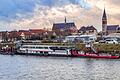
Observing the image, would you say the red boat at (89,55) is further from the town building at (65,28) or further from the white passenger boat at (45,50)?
the town building at (65,28)

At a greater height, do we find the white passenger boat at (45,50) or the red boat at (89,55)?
the white passenger boat at (45,50)

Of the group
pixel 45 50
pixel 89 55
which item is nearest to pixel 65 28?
pixel 45 50

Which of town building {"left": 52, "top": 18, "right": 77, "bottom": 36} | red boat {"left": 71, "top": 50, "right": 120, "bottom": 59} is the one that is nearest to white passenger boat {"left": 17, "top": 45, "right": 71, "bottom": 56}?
red boat {"left": 71, "top": 50, "right": 120, "bottom": 59}

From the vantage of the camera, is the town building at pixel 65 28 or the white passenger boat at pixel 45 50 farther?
the town building at pixel 65 28

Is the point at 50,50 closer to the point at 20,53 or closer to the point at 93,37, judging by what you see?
the point at 20,53

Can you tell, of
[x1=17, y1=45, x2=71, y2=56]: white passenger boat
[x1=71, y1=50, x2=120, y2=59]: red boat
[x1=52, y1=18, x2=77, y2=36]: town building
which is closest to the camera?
[x1=71, y1=50, x2=120, y2=59]: red boat

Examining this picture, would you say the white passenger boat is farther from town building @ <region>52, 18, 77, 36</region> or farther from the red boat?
town building @ <region>52, 18, 77, 36</region>

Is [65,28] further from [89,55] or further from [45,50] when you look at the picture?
[89,55]

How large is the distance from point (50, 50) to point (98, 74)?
45149 mm

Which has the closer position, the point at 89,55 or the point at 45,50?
the point at 89,55

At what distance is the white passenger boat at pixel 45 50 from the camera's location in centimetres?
9268

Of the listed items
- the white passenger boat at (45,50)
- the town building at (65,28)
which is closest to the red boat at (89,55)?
the white passenger boat at (45,50)

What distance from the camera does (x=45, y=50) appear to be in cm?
9619

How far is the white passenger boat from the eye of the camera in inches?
3649
